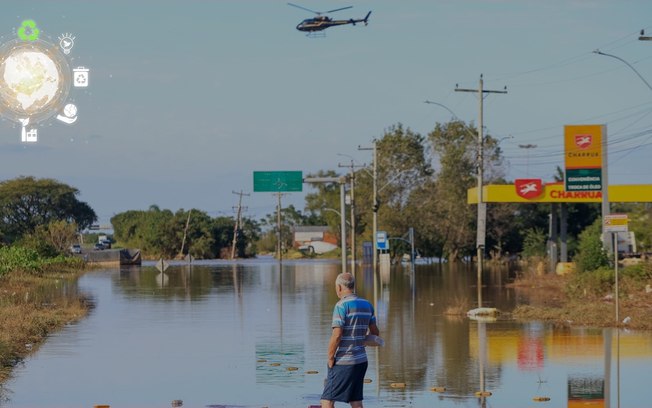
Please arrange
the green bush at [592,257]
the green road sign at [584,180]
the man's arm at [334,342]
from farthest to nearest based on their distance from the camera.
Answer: the green road sign at [584,180] → the green bush at [592,257] → the man's arm at [334,342]

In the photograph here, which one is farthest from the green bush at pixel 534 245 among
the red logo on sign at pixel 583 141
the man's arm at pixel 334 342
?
the man's arm at pixel 334 342

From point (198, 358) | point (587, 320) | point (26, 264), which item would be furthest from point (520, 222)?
point (198, 358)

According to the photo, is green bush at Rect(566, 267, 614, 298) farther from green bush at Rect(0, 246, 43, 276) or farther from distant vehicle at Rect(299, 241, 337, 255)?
distant vehicle at Rect(299, 241, 337, 255)

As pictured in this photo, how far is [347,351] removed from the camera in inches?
454

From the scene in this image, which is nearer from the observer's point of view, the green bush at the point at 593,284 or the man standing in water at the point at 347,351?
the man standing in water at the point at 347,351

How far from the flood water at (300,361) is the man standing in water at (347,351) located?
12.1 ft

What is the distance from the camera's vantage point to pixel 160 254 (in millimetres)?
125438

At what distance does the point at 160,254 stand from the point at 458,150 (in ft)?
143

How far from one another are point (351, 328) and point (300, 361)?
9.16 meters

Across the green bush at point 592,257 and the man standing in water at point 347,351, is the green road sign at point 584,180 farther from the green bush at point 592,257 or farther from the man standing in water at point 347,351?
the man standing in water at point 347,351

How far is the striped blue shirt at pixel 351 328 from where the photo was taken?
454 inches

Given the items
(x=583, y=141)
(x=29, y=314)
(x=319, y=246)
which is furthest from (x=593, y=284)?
(x=319, y=246)

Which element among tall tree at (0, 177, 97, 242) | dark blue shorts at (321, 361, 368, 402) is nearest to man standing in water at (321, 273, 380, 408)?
dark blue shorts at (321, 361, 368, 402)

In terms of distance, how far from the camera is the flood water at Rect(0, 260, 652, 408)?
16.1 meters
